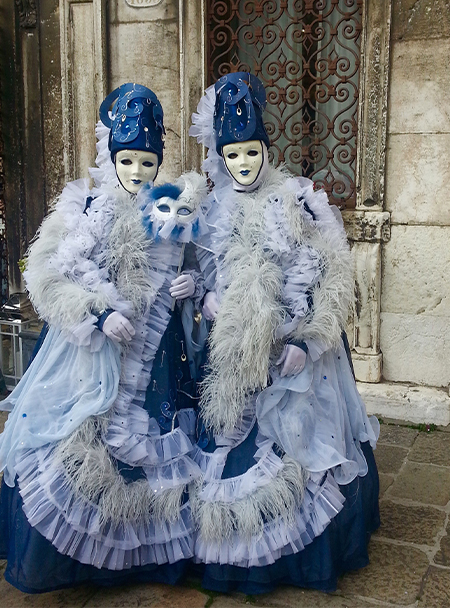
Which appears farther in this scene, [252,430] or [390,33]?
[390,33]

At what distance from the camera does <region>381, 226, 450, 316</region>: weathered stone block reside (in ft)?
14.9

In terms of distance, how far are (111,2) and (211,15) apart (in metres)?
0.81

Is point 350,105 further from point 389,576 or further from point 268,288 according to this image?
point 389,576

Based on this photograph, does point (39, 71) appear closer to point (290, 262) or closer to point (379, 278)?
point (379, 278)

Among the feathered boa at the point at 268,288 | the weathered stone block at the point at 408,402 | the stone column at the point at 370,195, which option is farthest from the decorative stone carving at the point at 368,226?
the feathered boa at the point at 268,288

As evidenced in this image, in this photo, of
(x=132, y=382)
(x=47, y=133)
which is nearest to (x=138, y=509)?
(x=132, y=382)

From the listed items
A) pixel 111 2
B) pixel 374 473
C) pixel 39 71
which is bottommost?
pixel 374 473

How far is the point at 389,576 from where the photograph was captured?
2742 mm

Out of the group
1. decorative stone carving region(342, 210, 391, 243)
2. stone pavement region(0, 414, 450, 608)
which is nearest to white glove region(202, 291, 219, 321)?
stone pavement region(0, 414, 450, 608)

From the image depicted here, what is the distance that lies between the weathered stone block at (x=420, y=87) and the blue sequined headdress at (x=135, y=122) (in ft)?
7.60

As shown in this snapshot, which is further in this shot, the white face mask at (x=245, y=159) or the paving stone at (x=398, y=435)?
the paving stone at (x=398, y=435)

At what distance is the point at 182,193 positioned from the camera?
2723 mm

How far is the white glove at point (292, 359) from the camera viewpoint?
8.40 feet
